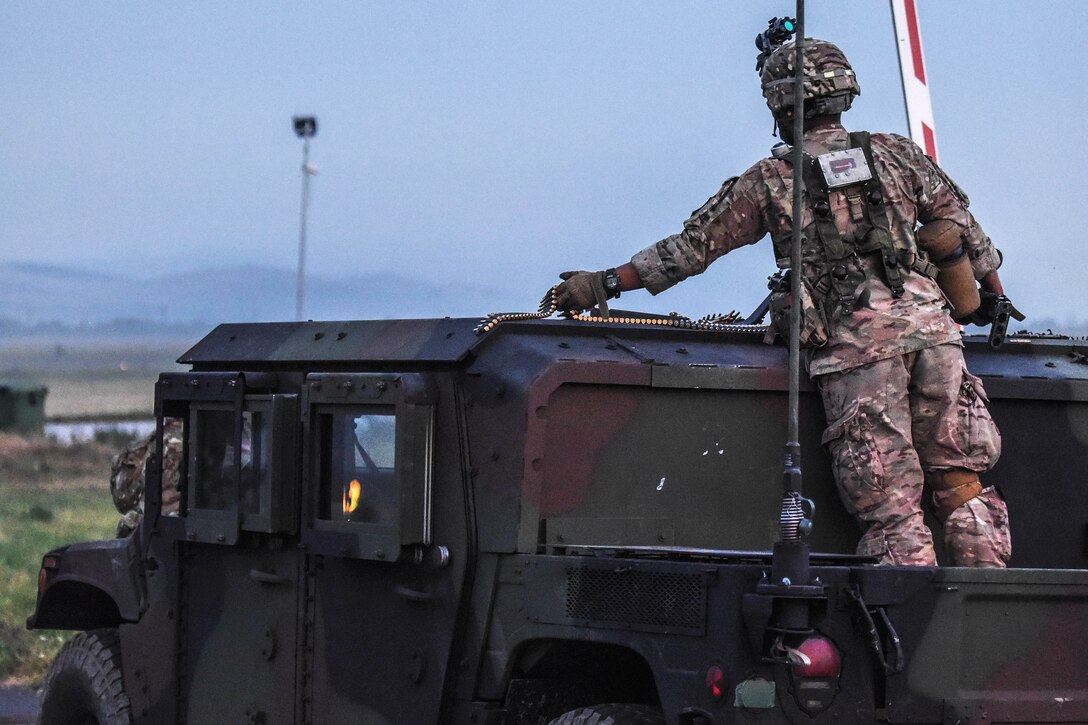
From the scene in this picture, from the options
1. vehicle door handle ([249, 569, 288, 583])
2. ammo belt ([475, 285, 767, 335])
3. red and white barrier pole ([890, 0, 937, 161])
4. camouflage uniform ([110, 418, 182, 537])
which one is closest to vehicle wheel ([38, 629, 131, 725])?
camouflage uniform ([110, 418, 182, 537])

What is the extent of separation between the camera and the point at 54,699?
25.9 ft

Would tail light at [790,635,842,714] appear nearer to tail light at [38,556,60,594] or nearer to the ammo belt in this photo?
the ammo belt

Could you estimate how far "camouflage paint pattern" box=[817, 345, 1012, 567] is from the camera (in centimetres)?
618

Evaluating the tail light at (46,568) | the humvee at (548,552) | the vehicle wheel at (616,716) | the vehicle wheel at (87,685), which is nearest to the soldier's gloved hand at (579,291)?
the humvee at (548,552)

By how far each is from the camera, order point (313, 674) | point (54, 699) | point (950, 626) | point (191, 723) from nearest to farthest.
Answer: point (950, 626) → point (313, 674) → point (191, 723) → point (54, 699)

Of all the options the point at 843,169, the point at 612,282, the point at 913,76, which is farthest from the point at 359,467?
the point at 913,76

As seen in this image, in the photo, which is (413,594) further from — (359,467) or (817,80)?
(817,80)

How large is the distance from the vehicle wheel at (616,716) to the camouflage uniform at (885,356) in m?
1.06

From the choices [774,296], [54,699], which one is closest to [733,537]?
[774,296]

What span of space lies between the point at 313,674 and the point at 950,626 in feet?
7.53

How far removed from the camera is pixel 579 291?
6.57 metres

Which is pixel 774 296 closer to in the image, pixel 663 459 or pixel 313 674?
pixel 663 459

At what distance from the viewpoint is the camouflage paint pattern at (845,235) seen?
20.8 ft

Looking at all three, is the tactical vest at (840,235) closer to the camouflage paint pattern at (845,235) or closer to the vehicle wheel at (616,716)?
the camouflage paint pattern at (845,235)
